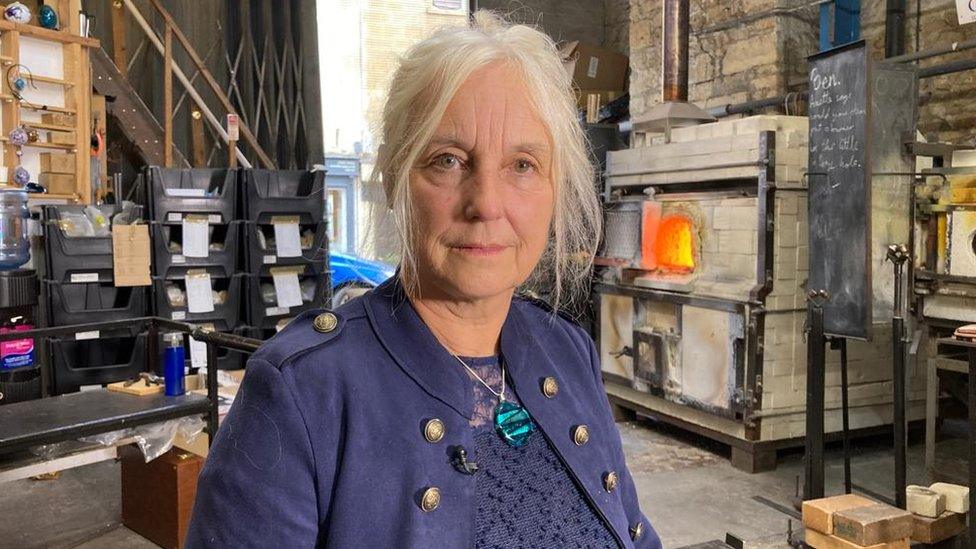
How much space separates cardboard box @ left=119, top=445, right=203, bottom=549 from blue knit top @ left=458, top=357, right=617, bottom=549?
2544 mm

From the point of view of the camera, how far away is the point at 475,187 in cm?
106

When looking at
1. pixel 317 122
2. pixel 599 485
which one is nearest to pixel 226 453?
pixel 599 485

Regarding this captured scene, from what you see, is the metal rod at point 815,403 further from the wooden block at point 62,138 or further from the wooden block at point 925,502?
the wooden block at point 62,138

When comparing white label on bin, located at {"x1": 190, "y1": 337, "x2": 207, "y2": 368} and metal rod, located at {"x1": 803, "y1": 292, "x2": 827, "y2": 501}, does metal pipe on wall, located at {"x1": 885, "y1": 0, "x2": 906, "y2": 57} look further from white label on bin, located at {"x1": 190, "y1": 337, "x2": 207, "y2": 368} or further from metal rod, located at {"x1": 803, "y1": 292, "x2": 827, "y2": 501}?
white label on bin, located at {"x1": 190, "y1": 337, "x2": 207, "y2": 368}

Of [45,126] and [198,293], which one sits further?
[45,126]

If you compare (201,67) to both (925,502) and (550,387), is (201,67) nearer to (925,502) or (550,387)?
(925,502)

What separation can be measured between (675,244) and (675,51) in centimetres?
161

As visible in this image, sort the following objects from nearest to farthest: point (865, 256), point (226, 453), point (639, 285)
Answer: point (226, 453) → point (865, 256) → point (639, 285)

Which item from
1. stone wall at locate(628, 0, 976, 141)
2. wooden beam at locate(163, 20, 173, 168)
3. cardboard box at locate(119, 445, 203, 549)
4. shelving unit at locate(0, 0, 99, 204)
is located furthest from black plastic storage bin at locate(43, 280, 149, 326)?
stone wall at locate(628, 0, 976, 141)

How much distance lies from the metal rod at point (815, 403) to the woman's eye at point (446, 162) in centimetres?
300

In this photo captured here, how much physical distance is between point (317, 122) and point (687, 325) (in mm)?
5624

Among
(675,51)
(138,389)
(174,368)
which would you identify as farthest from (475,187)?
(675,51)

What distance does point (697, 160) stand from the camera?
4738 mm

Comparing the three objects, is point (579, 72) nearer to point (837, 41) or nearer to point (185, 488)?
point (837, 41)
